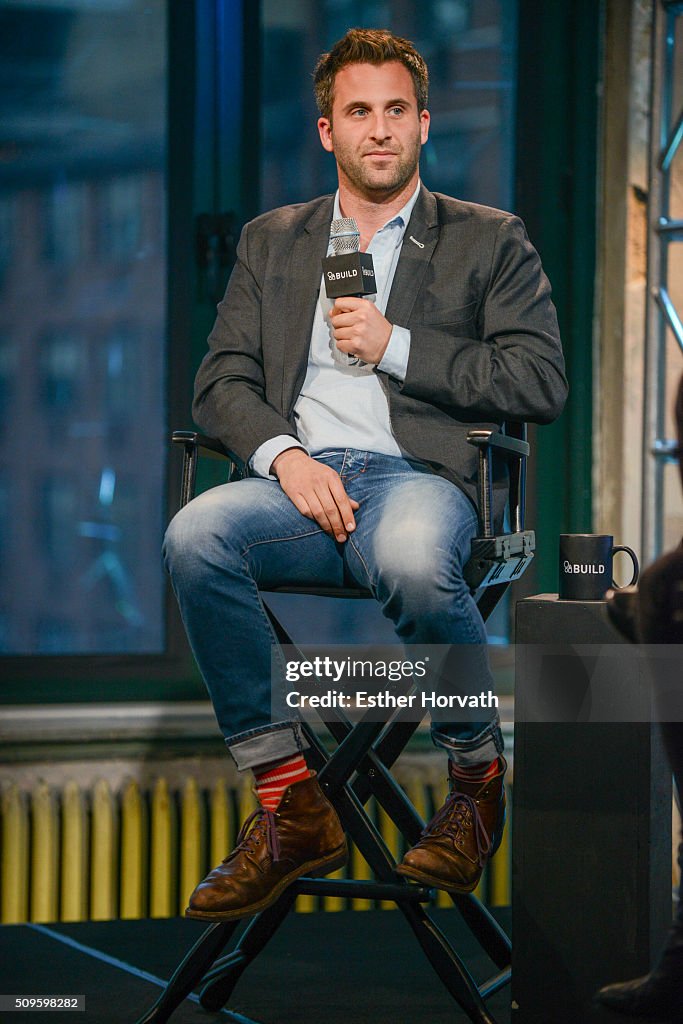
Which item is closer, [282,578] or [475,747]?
[475,747]

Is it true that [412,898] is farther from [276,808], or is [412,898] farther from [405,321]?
[405,321]

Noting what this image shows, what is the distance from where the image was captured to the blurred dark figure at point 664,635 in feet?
4.62

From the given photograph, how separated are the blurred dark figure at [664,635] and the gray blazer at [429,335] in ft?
2.16

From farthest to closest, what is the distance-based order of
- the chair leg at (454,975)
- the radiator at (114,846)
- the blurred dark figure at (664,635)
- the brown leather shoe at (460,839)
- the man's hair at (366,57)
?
1. the radiator at (114,846)
2. the man's hair at (366,57)
3. the chair leg at (454,975)
4. the brown leather shoe at (460,839)
5. the blurred dark figure at (664,635)

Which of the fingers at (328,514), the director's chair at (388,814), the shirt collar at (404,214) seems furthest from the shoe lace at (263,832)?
the shirt collar at (404,214)

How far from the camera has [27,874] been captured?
3070 millimetres

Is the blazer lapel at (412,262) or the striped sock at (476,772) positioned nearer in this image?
the striped sock at (476,772)

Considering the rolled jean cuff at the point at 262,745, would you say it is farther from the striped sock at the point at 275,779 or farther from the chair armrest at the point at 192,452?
the chair armrest at the point at 192,452

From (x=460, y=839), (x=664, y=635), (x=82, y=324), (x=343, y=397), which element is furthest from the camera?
(x=82, y=324)

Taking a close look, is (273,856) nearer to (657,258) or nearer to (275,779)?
(275,779)

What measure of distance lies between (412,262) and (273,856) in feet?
3.64

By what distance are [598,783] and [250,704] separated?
0.57m

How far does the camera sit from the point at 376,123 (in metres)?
2.14

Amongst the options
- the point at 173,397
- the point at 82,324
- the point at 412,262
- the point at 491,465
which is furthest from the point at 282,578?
the point at 82,324
